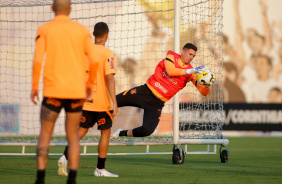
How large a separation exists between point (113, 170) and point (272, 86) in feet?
50.2

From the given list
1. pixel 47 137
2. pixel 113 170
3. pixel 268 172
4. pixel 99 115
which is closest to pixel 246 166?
pixel 268 172

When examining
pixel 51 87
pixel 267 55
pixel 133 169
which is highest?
pixel 267 55

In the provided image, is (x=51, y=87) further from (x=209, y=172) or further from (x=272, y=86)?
(x=272, y=86)

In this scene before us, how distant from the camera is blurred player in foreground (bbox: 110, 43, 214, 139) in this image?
731 centimetres

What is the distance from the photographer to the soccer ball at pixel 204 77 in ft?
22.6

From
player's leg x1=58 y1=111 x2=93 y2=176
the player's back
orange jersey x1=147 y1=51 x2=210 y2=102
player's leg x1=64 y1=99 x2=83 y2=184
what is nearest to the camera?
the player's back

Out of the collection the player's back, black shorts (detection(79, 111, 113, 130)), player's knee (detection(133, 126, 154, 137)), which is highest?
the player's back

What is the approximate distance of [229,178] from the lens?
5.53 metres

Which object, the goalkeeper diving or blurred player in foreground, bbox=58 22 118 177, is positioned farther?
the goalkeeper diving

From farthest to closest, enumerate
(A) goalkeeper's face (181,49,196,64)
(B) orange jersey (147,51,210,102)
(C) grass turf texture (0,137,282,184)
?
(B) orange jersey (147,51,210,102) → (A) goalkeeper's face (181,49,196,64) → (C) grass turf texture (0,137,282,184)

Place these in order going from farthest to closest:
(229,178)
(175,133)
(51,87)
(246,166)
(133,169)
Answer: (175,133), (246,166), (133,169), (229,178), (51,87)

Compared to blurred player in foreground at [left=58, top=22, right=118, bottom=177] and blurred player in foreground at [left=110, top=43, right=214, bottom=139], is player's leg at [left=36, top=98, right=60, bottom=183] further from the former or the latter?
blurred player in foreground at [left=110, top=43, right=214, bottom=139]

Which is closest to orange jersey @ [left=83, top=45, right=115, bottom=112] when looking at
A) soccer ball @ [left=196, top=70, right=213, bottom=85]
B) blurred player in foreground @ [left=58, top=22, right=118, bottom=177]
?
blurred player in foreground @ [left=58, top=22, right=118, bottom=177]

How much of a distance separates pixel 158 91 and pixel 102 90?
2.01m
